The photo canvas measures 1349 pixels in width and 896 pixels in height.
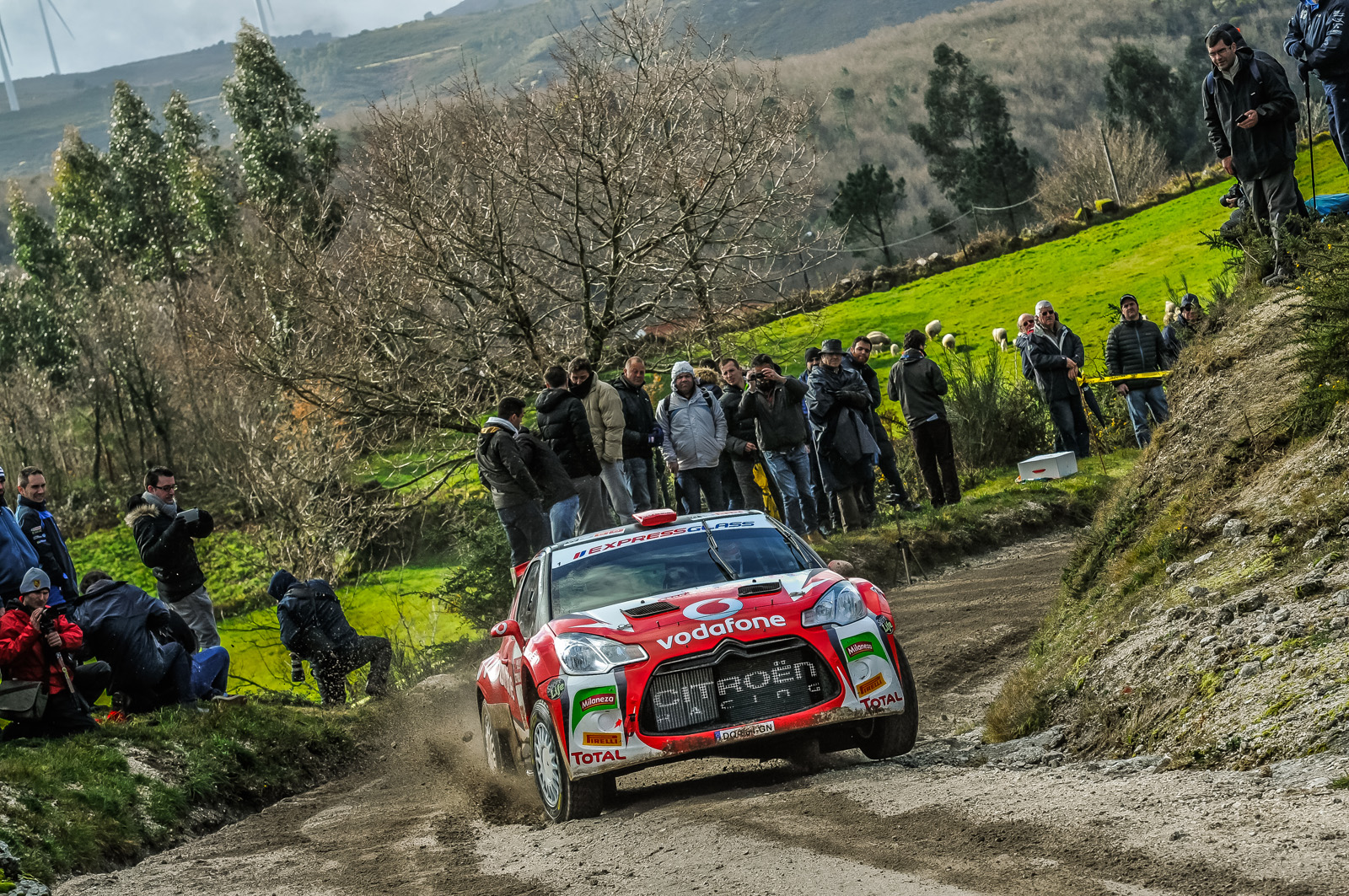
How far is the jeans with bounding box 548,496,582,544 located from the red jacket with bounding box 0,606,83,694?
18.8 ft

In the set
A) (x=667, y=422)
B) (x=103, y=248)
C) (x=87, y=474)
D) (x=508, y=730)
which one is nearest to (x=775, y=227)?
(x=667, y=422)

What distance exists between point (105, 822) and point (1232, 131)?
10.1 meters

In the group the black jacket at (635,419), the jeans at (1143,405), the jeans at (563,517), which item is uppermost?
the black jacket at (635,419)

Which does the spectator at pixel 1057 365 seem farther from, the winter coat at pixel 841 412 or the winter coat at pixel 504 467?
the winter coat at pixel 504 467

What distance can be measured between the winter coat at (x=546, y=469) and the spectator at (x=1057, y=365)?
26.4 ft

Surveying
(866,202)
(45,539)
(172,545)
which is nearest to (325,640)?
(172,545)

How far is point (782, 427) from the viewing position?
17.6 metres

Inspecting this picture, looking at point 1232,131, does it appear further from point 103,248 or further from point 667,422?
→ point 103,248

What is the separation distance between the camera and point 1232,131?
10953mm

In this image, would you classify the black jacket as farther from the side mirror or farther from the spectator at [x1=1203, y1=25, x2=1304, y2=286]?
the spectator at [x1=1203, y1=25, x2=1304, y2=286]

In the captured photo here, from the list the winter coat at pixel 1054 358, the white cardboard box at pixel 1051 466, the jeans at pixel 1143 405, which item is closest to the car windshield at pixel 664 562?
the winter coat at pixel 1054 358

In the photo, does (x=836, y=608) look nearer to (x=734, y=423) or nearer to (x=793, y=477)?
(x=793, y=477)

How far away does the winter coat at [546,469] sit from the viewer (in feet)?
50.2

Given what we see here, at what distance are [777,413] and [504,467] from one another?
411cm
